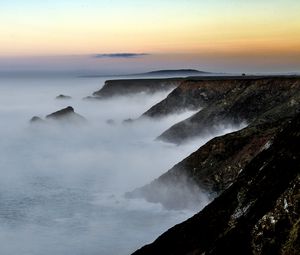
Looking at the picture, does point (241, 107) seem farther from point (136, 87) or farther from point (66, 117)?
point (136, 87)

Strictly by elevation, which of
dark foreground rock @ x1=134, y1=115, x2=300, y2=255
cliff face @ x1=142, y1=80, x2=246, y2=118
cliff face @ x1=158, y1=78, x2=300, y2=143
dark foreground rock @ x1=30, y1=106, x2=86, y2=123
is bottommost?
dark foreground rock @ x1=134, y1=115, x2=300, y2=255

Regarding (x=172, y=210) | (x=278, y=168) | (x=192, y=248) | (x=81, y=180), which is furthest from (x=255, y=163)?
(x=81, y=180)

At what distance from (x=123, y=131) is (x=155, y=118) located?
17.3 feet

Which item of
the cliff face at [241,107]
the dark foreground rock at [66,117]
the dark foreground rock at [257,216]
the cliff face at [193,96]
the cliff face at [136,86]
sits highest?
the cliff face at [136,86]

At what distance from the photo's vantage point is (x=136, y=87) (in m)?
111

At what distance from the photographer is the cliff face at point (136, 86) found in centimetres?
10175

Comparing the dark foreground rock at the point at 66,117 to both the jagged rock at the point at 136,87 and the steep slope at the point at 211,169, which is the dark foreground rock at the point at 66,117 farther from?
the steep slope at the point at 211,169

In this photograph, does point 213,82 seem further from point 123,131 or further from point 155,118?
point 123,131

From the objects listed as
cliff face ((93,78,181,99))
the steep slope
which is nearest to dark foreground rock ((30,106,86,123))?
cliff face ((93,78,181,99))

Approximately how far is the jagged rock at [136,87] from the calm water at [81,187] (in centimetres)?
2399

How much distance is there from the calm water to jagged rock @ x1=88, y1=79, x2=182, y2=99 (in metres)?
24.0

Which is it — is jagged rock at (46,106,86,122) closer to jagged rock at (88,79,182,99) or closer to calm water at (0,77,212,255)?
calm water at (0,77,212,255)

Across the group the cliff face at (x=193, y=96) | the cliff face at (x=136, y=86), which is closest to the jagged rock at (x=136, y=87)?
the cliff face at (x=136, y=86)

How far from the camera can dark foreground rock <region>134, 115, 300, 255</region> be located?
39.8 feet
